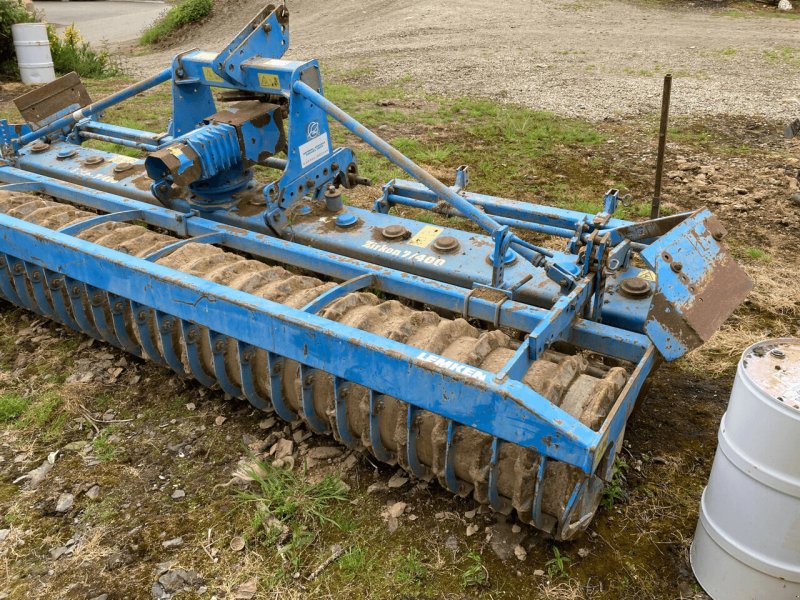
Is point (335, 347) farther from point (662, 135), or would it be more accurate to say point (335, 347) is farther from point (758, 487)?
point (662, 135)

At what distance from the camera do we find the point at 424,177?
3514mm

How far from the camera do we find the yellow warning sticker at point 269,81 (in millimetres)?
4059

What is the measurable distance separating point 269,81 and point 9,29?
1134cm

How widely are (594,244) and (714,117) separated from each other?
6.89 metres

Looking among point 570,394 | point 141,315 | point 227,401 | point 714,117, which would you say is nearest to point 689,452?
point 570,394

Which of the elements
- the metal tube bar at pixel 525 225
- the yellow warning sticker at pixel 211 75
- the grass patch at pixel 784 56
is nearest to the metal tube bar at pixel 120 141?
the yellow warning sticker at pixel 211 75

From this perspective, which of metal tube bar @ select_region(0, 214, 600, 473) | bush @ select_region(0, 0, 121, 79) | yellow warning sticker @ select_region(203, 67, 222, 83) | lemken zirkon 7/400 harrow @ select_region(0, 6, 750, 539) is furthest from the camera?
bush @ select_region(0, 0, 121, 79)

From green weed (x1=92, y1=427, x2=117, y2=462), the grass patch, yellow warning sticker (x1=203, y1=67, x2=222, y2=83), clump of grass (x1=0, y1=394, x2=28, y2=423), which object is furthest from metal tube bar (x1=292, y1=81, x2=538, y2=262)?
the grass patch

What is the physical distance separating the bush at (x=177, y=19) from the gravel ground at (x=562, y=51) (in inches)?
20.4

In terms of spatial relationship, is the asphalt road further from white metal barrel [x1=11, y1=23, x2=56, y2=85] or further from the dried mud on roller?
the dried mud on roller

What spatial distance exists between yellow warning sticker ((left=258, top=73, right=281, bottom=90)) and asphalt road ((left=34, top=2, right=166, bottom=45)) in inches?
712

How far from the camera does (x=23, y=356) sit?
→ 440 cm

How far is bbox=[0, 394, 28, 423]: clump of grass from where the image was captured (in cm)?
384

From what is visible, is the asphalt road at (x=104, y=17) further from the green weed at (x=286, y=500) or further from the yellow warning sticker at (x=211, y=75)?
the green weed at (x=286, y=500)
